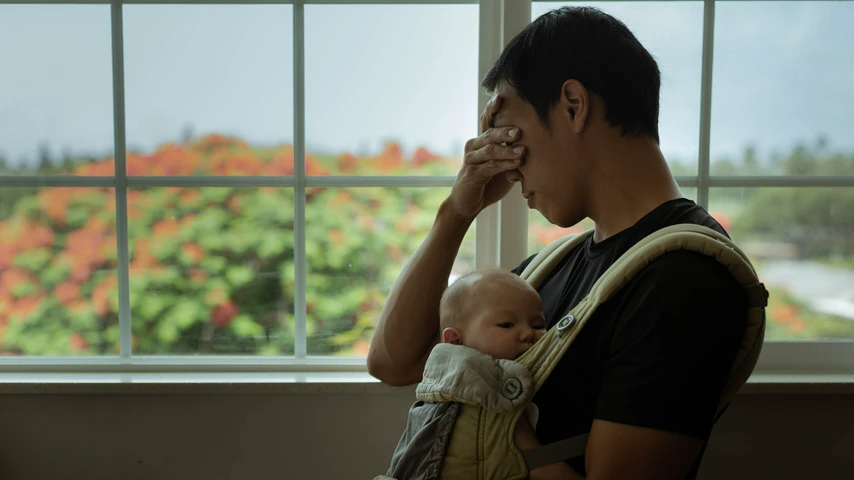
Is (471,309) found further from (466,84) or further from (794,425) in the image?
(794,425)

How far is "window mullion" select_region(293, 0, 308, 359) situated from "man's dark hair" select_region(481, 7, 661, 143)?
96 centimetres

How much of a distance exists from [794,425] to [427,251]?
3.63 ft

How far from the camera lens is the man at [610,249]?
0.84 m

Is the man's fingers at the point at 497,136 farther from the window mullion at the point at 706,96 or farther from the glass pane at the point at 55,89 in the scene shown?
the glass pane at the point at 55,89

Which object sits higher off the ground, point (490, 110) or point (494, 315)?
point (490, 110)

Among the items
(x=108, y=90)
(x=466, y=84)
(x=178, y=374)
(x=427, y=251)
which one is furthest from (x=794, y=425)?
(x=108, y=90)

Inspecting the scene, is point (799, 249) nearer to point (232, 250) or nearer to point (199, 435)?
point (232, 250)

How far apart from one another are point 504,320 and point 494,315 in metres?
0.02

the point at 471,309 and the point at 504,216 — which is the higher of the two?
the point at 504,216

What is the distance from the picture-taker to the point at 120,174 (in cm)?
191

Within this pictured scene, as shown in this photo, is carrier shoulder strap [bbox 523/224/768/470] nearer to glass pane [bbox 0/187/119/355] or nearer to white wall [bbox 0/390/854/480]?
white wall [bbox 0/390/854/480]

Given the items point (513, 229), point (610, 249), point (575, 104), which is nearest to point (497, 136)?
point (575, 104)

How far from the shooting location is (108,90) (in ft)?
6.29

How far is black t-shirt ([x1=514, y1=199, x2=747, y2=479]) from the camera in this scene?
84cm
